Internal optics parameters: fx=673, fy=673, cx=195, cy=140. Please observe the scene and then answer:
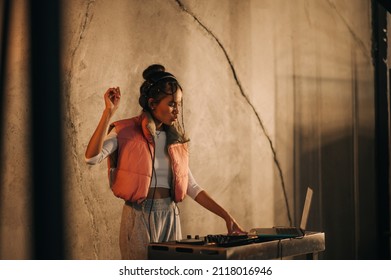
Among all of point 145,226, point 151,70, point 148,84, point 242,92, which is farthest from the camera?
point 242,92

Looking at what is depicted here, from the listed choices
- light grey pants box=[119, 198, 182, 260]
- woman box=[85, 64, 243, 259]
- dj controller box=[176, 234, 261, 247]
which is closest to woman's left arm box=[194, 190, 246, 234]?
woman box=[85, 64, 243, 259]

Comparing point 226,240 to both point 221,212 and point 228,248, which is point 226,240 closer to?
point 228,248

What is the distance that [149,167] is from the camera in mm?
3982

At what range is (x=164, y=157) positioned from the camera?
405cm

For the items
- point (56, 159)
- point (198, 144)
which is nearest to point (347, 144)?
point (198, 144)

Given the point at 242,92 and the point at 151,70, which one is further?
the point at 242,92

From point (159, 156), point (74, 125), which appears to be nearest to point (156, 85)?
point (159, 156)

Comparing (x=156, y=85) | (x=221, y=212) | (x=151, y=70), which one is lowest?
(x=221, y=212)

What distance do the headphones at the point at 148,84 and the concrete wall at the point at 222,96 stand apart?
0.30 m

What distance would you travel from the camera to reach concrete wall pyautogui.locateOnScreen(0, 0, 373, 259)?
4.10m

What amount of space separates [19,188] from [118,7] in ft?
4.50

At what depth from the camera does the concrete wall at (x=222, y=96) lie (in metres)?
4.10

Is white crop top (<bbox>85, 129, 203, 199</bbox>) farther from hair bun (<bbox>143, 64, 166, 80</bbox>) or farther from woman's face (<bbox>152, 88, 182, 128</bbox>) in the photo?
hair bun (<bbox>143, 64, 166, 80</bbox>)

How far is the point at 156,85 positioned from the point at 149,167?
0.50 m
